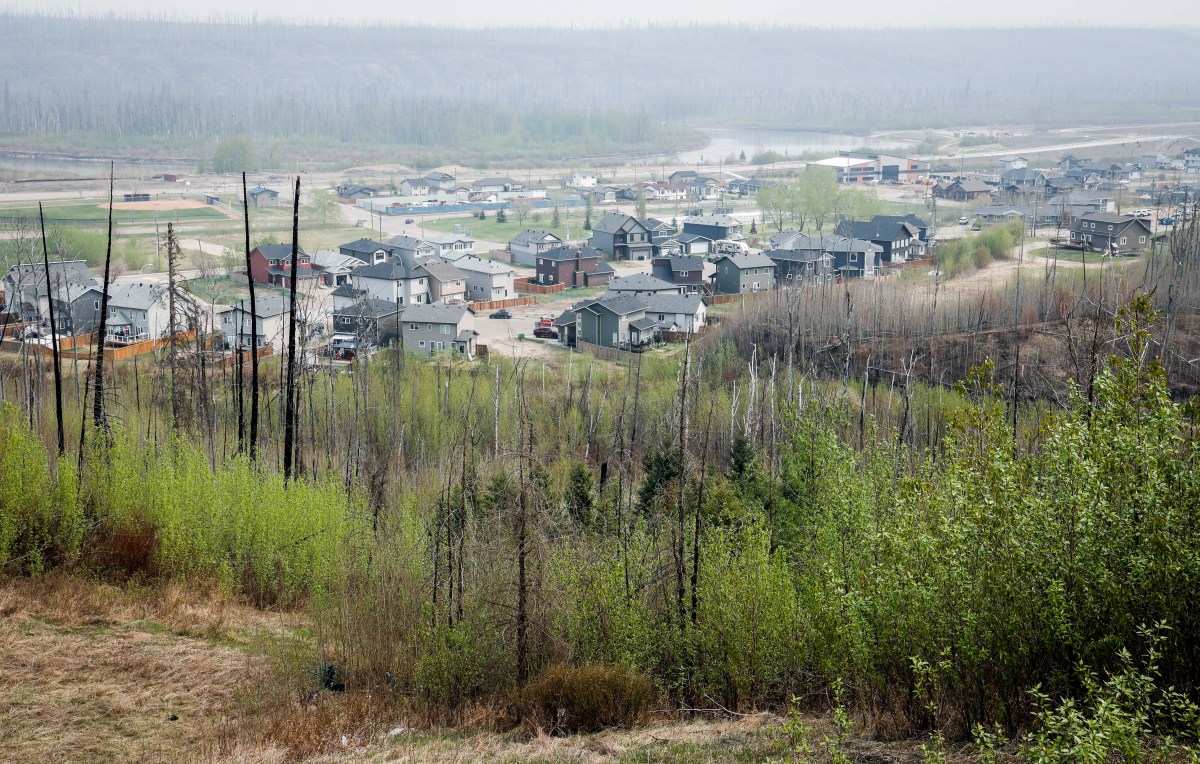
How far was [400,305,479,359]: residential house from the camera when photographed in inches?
1132

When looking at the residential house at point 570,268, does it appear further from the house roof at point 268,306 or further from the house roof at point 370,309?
the house roof at point 268,306

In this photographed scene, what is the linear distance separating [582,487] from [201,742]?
7106mm

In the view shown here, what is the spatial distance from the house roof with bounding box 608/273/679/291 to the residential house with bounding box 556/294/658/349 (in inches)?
125

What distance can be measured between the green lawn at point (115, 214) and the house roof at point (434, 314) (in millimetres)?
27284

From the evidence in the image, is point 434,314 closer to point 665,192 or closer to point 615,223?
point 615,223

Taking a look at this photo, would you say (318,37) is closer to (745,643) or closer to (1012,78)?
(1012,78)

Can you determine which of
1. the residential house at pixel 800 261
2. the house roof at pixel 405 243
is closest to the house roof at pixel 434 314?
the residential house at pixel 800 261

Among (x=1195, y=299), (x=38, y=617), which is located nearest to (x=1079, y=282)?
(x=1195, y=299)

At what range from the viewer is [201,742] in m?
7.50

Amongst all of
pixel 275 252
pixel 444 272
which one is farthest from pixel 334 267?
pixel 444 272

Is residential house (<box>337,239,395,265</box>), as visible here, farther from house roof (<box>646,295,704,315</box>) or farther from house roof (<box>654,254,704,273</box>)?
house roof (<box>646,295,704,315</box>)

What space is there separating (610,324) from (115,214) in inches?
1419

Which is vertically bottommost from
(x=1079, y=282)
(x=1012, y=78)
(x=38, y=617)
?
(x=38, y=617)

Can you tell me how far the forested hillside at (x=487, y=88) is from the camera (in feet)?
326
